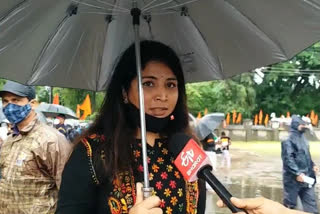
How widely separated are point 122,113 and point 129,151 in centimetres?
22

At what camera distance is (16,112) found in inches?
144

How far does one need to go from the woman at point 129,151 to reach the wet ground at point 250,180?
19.3ft

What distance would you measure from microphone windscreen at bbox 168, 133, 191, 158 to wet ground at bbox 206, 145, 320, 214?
234 inches

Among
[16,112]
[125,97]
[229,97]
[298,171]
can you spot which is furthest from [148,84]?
[229,97]

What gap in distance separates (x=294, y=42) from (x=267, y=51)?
0.61ft

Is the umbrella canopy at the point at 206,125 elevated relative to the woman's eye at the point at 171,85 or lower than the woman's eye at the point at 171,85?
lower

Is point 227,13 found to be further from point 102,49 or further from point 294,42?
point 102,49

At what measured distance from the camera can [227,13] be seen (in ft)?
7.68

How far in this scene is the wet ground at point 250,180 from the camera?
966cm

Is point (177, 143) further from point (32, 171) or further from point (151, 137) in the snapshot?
point (32, 171)

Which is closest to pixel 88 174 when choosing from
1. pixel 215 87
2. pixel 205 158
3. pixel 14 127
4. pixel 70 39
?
pixel 205 158

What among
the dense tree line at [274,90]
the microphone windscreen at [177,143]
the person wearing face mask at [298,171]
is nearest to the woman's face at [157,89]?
the microphone windscreen at [177,143]

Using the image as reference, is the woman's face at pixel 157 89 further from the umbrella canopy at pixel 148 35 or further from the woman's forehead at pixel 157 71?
the umbrella canopy at pixel 148 35

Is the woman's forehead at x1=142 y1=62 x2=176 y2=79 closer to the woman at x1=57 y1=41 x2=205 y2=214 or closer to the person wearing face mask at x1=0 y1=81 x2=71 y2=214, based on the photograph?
the woman at x1=57 y1=41 x2=205 y2=214
